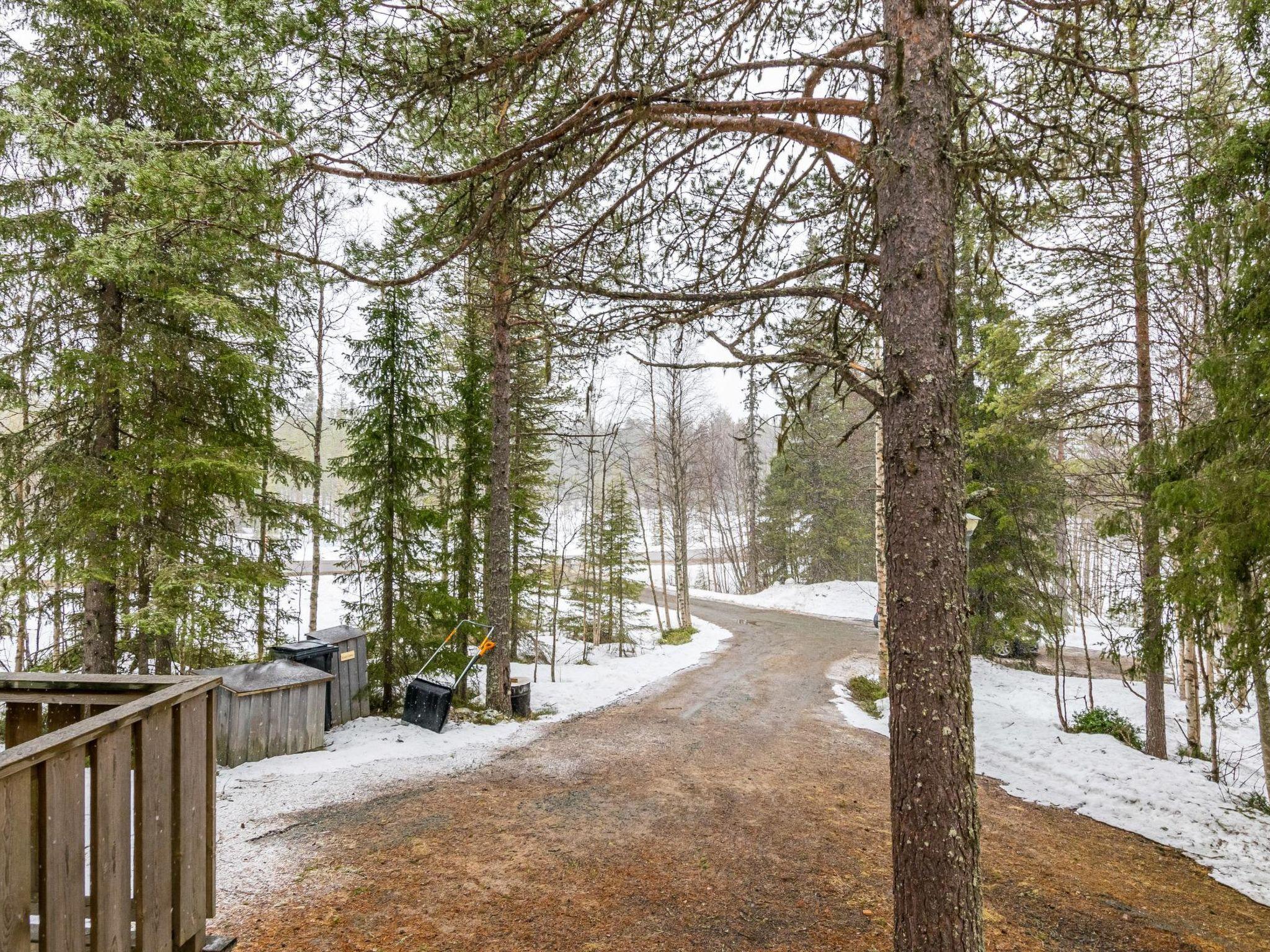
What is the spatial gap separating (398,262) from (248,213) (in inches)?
135

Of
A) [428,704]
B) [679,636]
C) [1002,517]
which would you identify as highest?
[1002,517]

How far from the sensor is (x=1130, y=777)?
6020 mm

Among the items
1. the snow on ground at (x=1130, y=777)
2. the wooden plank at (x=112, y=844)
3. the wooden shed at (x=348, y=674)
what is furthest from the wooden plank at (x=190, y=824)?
the snow on ground at (x=1130, y=777)

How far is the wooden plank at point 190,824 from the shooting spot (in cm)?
234

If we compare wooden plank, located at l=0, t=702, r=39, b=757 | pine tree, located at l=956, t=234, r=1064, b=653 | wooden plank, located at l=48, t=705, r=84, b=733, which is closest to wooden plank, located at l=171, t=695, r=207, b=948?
wooden plank, located at l=48, t=705, r=84, b=733

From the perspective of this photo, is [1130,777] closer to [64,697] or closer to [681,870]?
[681,870]

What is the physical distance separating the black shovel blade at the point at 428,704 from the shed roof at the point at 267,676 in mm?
1126

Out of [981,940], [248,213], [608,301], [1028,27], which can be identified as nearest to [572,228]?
[608,301]

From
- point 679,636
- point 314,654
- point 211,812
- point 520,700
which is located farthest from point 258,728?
point 679,636

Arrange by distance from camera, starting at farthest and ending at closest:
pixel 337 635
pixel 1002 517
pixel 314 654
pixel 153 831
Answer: pixel 1002 517 → pixel 337 635 → pixel 314 654 → pixel 153 831

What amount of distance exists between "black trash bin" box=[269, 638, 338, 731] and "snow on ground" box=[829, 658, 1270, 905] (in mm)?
7159

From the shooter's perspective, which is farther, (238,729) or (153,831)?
(238,729)

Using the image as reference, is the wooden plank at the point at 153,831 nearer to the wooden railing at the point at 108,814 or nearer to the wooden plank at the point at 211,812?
the wooden railing at the point at 108,814

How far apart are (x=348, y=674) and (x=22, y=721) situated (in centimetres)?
527
